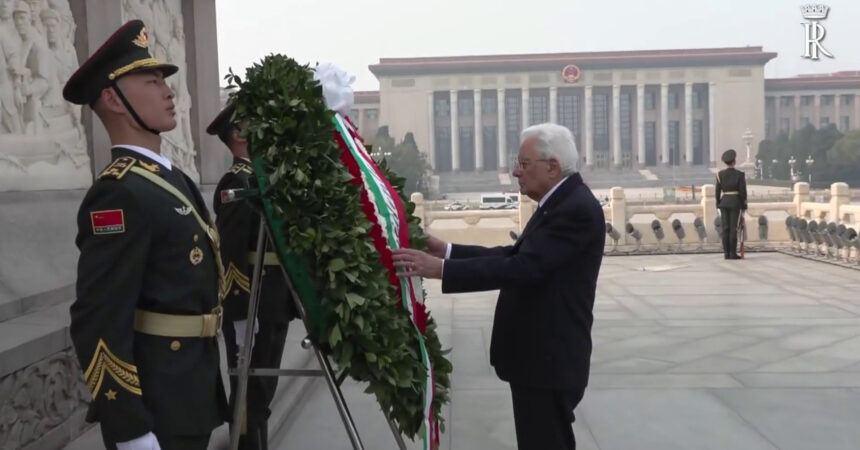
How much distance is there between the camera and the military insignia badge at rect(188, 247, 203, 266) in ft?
6.00

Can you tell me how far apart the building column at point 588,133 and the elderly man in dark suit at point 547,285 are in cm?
7472

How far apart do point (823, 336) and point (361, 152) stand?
4840mm

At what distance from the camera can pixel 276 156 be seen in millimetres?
2010

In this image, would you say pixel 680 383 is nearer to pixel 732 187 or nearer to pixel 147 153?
pixel 147 153

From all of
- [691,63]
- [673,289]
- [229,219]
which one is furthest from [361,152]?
[691,63]

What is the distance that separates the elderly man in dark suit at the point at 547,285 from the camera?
2.39 meters

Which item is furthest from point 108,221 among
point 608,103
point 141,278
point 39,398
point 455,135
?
point 608,103

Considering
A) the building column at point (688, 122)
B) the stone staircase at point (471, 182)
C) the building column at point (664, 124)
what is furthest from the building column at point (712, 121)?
the stone staircase at point (471, 182)

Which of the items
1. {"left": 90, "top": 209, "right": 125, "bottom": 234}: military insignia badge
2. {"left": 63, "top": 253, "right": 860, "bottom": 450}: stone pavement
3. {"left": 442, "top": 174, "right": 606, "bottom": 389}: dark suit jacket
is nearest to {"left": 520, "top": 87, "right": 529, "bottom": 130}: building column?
{"left": 63, "top": 253, "right": 860, "bottom": 450}: stone pavement

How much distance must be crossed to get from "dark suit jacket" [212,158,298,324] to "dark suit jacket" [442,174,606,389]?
95 cm

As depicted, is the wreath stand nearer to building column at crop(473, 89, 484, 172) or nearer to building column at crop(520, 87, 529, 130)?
building column at crop(520, 87, 529, 130)

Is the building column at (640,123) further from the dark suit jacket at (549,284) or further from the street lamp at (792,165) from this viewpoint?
the dark suit jacket at (549,284)

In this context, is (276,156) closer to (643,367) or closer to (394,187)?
(394,187)

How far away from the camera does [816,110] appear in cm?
7781
